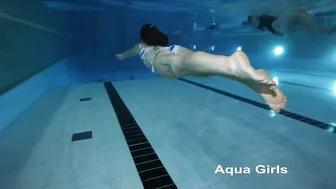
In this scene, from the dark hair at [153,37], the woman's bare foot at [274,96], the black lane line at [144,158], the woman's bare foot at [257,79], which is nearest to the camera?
the woman's bare foot at [257,79]

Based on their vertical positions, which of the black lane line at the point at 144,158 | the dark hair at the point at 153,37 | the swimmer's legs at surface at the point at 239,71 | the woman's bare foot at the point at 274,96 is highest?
the dark hair at the point at 153,37

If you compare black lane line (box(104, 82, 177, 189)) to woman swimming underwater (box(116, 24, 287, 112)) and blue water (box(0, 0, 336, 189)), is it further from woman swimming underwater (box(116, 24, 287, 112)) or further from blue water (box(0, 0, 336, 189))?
woman swimming underwater (box(116, 24, 287, 112))

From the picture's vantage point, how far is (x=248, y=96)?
6230 mm

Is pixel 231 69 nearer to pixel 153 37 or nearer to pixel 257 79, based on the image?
pixel 257 79

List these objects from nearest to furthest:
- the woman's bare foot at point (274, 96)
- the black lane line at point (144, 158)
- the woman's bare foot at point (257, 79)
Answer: the woman's bare foot at point (257, 79) < the woman's bare foot at point (274, 96) < the black lane line at point (144, 158)

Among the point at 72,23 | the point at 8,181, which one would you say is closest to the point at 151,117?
the point at 8,181

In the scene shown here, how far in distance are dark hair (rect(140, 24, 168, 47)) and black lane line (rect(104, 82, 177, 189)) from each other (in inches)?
66.2

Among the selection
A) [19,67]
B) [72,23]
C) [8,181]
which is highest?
[72,23]

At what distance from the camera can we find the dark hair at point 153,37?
10.5ft

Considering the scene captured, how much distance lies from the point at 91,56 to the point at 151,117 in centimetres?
1170

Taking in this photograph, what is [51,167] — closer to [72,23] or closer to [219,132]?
[219,132]

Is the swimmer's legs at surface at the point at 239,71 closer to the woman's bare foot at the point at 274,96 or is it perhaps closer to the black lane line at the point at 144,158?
the woman's bare foot at the point at 274,96

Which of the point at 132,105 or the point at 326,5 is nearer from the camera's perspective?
the point at 132,105

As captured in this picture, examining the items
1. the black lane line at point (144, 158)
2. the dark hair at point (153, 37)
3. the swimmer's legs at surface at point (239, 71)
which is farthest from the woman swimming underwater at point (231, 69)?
the black lane line at point (144, 158)
